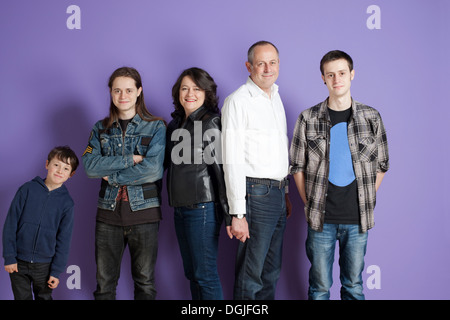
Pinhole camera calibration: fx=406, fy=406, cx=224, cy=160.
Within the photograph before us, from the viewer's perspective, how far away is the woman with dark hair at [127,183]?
2.01 meters

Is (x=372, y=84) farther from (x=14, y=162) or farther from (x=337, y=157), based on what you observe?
(x=14, y=162)

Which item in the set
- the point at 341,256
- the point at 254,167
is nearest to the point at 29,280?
the point at 254,167

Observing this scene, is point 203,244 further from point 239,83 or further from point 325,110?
point 239,83

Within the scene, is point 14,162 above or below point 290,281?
above

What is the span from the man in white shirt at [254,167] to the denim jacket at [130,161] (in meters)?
0.37

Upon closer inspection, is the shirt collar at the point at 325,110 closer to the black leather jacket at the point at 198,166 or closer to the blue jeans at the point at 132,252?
the black leather jacket at the point at 198,166

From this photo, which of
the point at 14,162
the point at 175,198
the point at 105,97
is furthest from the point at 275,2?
the point at 14,162

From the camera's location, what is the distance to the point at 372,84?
8.33ft

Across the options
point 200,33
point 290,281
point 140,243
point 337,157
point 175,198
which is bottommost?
point 290,281

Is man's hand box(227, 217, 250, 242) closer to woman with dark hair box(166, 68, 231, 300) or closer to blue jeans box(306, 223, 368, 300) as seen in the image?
woman with dark hair box(166, 68, 231, 300)

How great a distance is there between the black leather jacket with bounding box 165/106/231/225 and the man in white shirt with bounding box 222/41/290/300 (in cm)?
6

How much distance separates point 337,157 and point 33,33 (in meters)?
1.99

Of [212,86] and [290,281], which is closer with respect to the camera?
[212,86]

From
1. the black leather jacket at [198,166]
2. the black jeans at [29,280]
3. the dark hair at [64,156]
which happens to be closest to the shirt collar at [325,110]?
the black leather jacket at [198,166]
